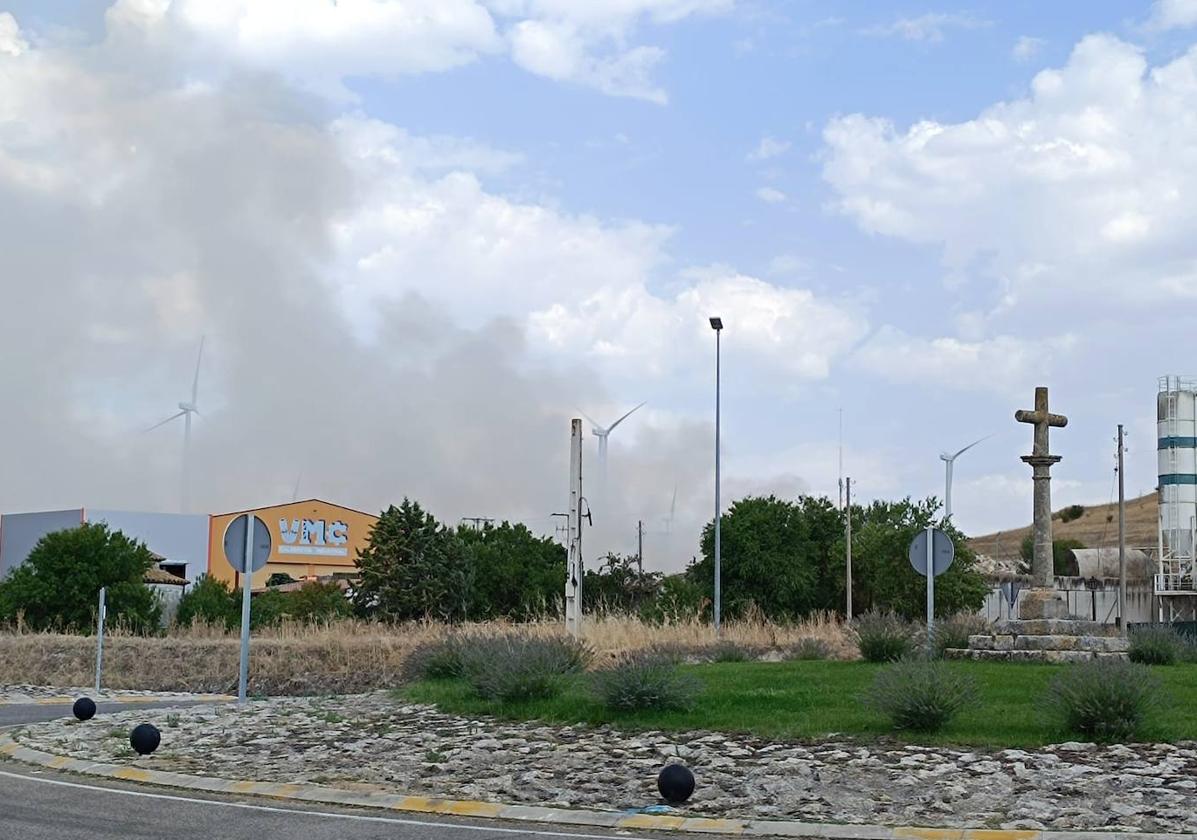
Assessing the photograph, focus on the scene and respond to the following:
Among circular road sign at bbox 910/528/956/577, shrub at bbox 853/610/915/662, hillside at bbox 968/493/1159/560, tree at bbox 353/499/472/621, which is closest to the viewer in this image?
circular road sign at bbox 910/528/956/577

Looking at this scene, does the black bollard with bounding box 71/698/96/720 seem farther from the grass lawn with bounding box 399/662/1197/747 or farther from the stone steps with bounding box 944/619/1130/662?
the stone steps with bounding box 944/619/1130/662

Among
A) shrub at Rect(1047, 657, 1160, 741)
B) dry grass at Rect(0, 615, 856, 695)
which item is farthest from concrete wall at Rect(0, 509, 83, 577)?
shrub at Rect(1047, 657, 1160, 741)

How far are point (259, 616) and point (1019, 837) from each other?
39.1 m

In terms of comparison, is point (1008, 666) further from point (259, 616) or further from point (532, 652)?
point (259, 616)

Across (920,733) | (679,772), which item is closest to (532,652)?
(920,733)

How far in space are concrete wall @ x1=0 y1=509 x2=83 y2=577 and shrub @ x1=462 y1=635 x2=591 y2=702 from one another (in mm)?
66850

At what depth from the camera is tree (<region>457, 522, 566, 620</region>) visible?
6053 cm

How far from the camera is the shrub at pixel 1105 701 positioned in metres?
13.8

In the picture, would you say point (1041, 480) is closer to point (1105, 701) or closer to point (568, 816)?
point (1105, 701)

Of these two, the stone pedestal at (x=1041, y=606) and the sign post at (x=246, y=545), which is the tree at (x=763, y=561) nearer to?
the stone pedestal at (x=1041, y=606)

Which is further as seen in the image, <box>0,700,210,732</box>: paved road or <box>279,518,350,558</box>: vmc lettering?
<box>279,518,350,558</box>: vmc lettering

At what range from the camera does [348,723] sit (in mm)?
17016

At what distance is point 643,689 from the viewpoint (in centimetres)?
1606

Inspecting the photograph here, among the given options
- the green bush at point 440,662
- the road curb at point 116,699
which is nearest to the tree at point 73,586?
the road curb at point 116,699
